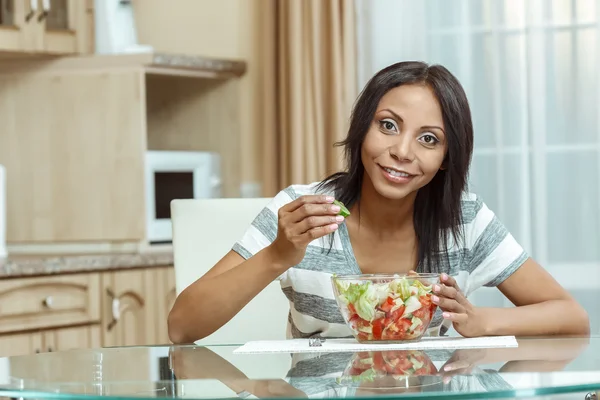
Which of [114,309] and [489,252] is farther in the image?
[114,309]

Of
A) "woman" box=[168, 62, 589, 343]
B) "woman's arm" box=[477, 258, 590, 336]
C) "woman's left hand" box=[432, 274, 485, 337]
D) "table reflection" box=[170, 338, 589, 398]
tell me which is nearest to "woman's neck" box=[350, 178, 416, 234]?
"woman" box=[168, 62, 589, 343]

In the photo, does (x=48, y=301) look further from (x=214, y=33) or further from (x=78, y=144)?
(x=214, y=33)

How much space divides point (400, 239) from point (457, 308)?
1.19 feet

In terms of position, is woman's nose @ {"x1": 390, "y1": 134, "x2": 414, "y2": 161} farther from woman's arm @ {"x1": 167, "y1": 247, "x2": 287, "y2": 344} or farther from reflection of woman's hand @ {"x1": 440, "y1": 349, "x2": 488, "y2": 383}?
reflection of woman's hand @ {"x1": 440, "y1": 349, "x2": 488, "y2": 383}

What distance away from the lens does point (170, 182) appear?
3355 millimetres

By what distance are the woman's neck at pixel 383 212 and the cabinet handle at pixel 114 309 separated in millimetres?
1292

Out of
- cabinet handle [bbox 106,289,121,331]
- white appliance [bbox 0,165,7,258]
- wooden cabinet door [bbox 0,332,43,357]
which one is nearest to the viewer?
wooden cabinet door [bbox 0,332,43,357]

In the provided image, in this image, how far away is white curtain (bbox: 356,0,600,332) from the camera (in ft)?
9.38

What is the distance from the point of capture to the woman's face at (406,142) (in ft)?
5.70

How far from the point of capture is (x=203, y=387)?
114 centimetres

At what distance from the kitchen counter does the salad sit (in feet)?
5.38

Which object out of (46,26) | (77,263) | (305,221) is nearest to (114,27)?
(46,26)

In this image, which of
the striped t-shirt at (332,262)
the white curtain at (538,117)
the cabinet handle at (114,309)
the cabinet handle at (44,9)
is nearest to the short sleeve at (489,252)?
the striped t-shirt at (332,262)

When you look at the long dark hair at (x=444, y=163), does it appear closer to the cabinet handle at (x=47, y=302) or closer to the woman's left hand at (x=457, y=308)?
the woman's left hand at (x=457, y=308)
